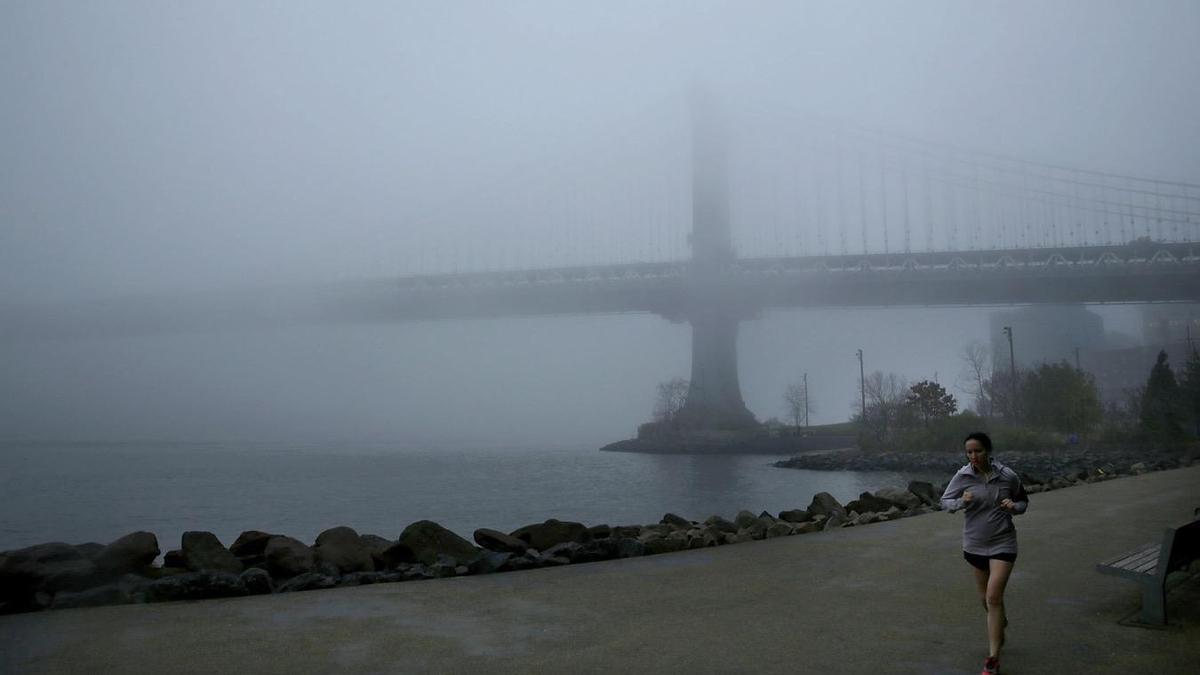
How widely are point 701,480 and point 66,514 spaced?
710 inches

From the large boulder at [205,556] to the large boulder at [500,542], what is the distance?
1.72 m

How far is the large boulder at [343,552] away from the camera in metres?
6.27

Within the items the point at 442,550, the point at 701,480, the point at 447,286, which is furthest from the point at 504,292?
the point at 442,550

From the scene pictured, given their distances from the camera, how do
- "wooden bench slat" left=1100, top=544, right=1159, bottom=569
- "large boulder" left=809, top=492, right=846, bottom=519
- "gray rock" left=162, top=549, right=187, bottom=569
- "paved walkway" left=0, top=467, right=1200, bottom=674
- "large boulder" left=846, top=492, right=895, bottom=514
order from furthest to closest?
"large boulder" left=846, top=492, right=895, bottom=514 → "large boulder" left=809, top=492, right=846, bottom=519 → "gray rock" left=162, top=549, right=187, bottom=569 → "wooden bench slat" left=1100, top=544, right=1159, bottom=569 → "paved walkway" left=0, top=467, right=1200, bottom=674

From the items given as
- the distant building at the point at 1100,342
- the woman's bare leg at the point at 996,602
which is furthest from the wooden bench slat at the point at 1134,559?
the distant building at the point at 1100,342

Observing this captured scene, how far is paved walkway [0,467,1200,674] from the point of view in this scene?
3.58 meters

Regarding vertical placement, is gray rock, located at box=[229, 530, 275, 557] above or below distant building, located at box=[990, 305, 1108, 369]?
below

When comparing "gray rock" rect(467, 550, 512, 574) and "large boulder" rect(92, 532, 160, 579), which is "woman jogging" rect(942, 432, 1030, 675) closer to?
"gray rock" rect(467, 550, 512, 574)

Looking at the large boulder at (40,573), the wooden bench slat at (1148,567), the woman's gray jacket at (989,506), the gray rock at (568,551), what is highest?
the woman's gray jacket at (989,506)

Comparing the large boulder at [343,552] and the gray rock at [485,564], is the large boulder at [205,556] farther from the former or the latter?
the gray rock at [485,564]

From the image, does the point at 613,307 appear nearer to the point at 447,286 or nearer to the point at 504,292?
the point at 504,292

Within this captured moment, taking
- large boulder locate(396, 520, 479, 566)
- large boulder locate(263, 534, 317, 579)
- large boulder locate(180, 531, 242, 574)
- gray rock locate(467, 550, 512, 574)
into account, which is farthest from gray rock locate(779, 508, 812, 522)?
large boulder locate(180, 531, 242, 574)

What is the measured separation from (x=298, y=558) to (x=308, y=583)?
0.45 m

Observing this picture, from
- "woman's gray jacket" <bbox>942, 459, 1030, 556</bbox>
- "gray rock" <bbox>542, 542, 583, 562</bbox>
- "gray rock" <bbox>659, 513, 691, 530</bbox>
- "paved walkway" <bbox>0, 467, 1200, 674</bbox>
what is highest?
"woman's gray jacket" <bbox>942, 459, 1030, 556</bbox>
